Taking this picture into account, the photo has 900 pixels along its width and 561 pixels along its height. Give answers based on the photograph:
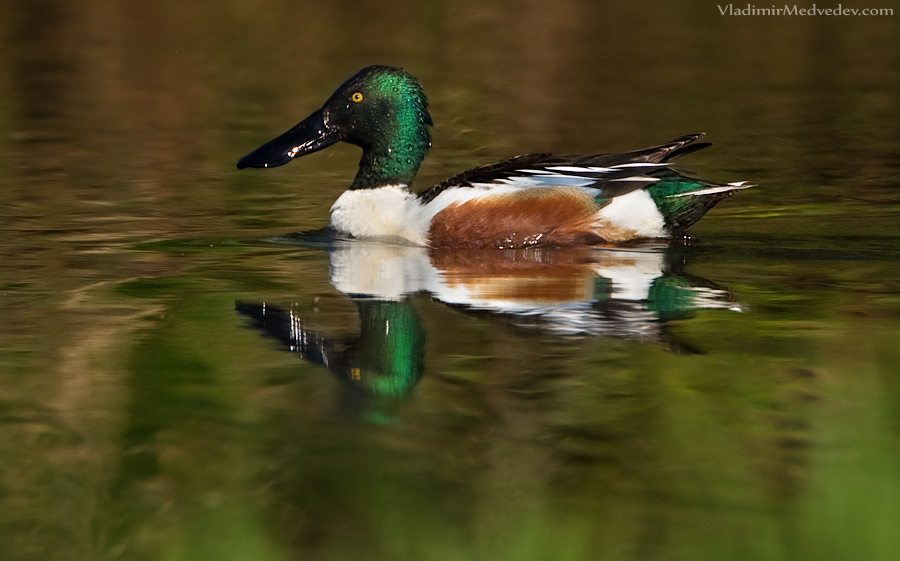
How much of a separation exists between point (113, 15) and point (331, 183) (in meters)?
12.4

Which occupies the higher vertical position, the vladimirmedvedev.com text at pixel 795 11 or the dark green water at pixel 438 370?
the vladimirmedvedev.com text at pixel 795 11

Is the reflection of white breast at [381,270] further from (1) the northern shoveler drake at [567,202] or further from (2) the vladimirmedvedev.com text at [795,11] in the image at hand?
(2) the vladimirmedvedev.com text at [795,11]

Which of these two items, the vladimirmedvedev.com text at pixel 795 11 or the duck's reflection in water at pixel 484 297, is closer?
the duck's reflection in water at pixel 484 297

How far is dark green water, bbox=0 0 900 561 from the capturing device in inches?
149

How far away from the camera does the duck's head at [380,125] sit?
879 cm

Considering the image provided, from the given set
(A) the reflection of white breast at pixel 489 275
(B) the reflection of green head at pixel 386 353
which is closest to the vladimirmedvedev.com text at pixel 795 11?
(A) the reflection of white breast at pixel 489 275

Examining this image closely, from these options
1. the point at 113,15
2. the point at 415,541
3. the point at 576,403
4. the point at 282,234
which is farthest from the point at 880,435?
the point at 113,15

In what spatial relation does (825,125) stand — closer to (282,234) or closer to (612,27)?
(282,234)

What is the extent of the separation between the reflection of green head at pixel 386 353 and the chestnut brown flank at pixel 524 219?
5.30ft

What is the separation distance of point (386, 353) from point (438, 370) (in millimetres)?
328

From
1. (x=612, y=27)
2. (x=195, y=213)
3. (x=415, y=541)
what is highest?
(x=612, y=27)

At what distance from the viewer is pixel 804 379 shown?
195 inches

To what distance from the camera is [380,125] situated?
883 centimetres

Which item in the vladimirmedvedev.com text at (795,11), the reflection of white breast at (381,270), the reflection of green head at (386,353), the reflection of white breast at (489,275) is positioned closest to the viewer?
the reflection of green head at (386,353)
